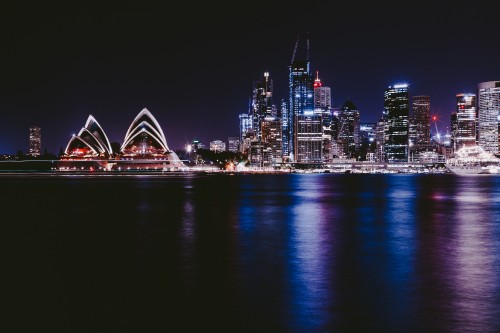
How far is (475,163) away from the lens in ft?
520

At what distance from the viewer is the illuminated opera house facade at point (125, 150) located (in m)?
137

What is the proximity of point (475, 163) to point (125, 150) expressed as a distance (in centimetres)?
10274

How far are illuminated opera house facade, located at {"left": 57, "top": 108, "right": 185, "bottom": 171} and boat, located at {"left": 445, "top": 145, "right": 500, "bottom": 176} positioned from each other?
88.0m

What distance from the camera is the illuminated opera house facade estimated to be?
448ft

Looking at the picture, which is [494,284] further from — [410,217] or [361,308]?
[410,217]

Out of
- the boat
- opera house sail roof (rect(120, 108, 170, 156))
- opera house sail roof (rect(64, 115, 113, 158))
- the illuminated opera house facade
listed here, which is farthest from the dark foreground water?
the boat

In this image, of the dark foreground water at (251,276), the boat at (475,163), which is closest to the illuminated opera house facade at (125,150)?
the boat at (475,163)

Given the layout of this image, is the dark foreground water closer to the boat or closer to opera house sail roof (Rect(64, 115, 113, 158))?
A: opera house sail roof (Rect(64, 115, 113, 158))

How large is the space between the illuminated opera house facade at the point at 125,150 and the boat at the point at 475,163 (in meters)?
88.0

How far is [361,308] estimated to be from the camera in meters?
10.1

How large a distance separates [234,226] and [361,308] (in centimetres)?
1571

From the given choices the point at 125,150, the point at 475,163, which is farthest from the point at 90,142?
the point at 475,163

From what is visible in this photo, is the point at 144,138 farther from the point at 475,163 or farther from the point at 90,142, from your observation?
the point at 475,163

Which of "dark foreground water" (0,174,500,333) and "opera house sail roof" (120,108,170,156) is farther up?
"opera house sail roof" (120,108,170,156)
